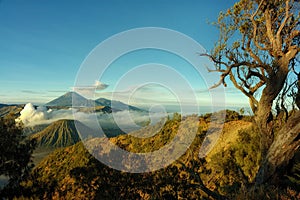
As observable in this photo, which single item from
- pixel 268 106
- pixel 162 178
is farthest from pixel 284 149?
pixel 162 178

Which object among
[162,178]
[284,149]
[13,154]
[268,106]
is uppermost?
[268,106]

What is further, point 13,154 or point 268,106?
point 13,154

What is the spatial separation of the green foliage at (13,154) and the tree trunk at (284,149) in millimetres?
14036

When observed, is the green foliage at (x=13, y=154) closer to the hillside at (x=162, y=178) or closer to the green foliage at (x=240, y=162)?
the hillside at (x=162, y=178)

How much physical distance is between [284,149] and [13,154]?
1514cm

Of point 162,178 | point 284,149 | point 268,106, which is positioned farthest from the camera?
point 162,178

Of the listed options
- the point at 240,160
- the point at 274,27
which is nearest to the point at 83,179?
the point at 240,160

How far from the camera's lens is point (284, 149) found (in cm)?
952

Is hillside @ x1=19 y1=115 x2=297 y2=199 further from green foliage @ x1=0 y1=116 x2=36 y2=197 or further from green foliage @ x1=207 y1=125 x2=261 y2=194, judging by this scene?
green foliage @ x1=0 y1=116 x2=36 y2=197

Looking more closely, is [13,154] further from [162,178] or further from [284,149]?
[284,149]

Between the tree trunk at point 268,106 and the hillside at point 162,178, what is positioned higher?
the tree trunk at point 268,106

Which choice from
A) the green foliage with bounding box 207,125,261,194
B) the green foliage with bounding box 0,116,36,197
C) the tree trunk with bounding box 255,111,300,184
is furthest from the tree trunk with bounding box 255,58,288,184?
the green foliage with bounding box 0,116,36,197

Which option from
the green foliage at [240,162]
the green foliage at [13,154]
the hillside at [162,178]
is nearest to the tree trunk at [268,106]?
the hillside at [162,178]

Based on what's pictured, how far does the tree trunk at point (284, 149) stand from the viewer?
9406 mm
